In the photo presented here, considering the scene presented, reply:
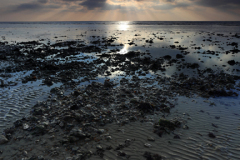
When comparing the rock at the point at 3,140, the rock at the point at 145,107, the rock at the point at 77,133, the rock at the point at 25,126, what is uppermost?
the rock at the point at 145,107

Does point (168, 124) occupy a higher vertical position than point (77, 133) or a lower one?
higher

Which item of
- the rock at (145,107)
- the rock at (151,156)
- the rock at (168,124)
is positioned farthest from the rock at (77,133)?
the rock at (168,124)

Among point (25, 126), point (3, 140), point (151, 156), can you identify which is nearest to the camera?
point (151, 156)

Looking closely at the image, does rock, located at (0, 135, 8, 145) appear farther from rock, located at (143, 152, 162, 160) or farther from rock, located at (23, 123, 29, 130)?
rock, located at (143, 152, 162, 160)

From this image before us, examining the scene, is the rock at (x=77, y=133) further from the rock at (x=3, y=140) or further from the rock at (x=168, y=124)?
the rock at (x=168, y=124)

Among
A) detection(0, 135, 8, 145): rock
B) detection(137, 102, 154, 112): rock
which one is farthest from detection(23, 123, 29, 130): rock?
detection(137, 102, 154, 112): rock

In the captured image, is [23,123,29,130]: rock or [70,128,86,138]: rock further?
[23,123,29,130]: rock

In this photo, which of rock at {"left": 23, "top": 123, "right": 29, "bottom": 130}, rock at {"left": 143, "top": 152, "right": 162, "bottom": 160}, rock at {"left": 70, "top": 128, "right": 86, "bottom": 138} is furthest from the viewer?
rock at {"left": 23, "top": 123, "right": 29, "bottom": 130}

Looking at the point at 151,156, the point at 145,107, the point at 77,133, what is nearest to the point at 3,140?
the point at 77,133

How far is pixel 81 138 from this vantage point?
707cm

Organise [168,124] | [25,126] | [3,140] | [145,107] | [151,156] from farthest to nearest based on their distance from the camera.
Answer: [145,107], [168,124], [25,126], [3,140], [151,156]

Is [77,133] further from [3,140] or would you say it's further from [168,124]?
[168,124]

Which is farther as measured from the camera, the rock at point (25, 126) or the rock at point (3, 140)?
the rock at point (25, 126)

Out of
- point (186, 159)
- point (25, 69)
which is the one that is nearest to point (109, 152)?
point (186, 159)
